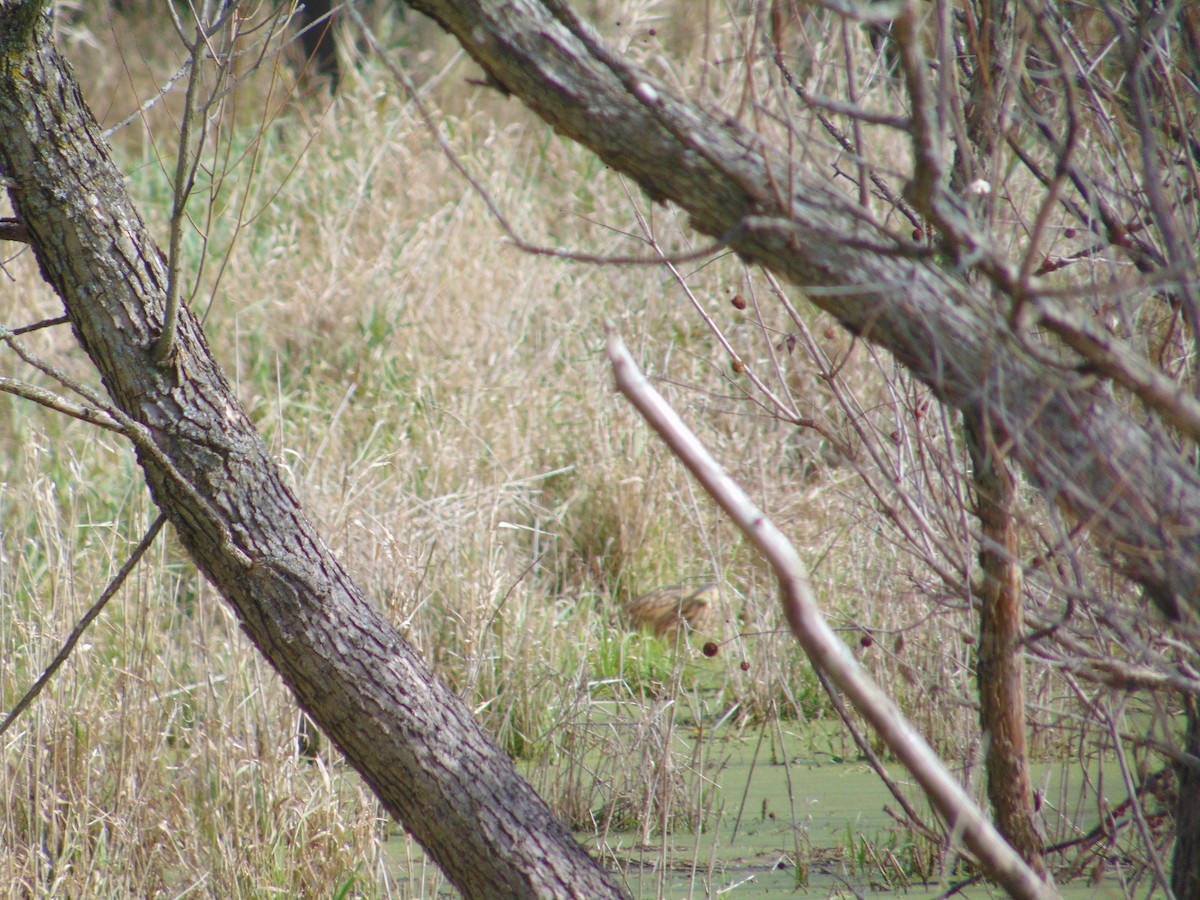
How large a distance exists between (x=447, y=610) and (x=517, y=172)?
4034 millimetres

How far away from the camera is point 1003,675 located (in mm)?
1707

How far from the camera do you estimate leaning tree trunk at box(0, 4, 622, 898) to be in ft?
5.85

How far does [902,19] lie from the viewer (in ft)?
3.61

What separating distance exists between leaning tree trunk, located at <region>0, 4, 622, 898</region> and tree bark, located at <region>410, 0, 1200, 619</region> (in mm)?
768

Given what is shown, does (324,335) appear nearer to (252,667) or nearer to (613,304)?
(613,304)

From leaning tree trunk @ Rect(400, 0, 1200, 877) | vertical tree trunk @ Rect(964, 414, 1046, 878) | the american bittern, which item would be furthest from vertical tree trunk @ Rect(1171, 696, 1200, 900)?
the american bittern

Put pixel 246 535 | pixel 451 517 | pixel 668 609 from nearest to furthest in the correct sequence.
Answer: pixel 246 535
pixel 451 517
pixel 668 609

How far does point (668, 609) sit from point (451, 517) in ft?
2.79

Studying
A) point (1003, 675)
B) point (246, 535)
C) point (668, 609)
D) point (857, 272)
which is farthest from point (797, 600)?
point (668, 609)

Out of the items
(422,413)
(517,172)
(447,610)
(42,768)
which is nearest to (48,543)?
(42,768)

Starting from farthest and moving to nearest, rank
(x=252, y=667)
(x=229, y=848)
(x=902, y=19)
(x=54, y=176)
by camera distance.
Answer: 1. (x=252, y=667)
2. (x=229, y=848)
3. (x=54, y=176)
4. (x=902, y=19)

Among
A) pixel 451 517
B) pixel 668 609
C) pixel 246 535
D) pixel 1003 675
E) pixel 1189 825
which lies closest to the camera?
pixel 1189 825

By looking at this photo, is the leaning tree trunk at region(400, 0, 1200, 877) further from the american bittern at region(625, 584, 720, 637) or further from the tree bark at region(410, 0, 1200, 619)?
the american bittern at region(625, 584, 720, 637)

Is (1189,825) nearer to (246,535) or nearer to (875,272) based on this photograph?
(875,272)
